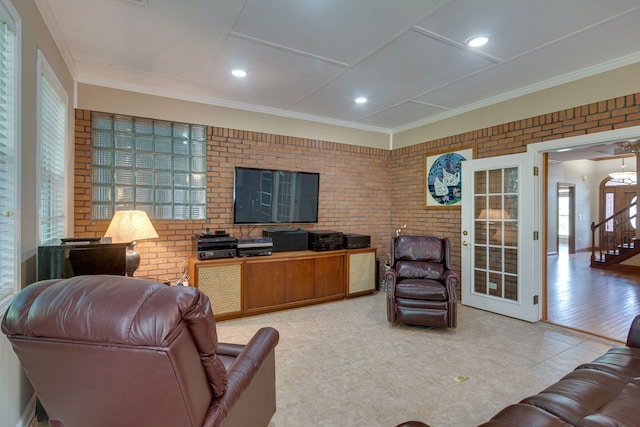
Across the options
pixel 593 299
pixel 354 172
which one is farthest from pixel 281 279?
pixel 593 299

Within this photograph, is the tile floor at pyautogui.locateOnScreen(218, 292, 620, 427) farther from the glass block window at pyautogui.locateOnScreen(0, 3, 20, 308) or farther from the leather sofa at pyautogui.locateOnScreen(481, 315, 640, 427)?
the glass block window at pyautogui.locateOnScreen(0, 3, 20, 308)

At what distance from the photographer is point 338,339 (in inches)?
124

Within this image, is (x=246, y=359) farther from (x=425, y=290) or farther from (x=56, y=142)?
(x=56, y=142)

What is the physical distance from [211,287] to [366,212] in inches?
111

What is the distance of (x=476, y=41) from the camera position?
2.61 meters

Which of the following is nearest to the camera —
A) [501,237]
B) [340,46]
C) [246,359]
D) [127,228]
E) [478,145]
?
[246,359]

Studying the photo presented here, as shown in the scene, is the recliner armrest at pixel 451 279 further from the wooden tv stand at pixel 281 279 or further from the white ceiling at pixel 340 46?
the white ceiling at pixel 340 46

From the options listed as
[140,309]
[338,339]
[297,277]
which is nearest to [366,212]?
[297,277]

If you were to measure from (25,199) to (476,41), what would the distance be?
3.41 metres

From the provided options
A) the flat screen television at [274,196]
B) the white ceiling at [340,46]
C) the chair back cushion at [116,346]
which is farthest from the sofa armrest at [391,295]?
the chair back cushion at [116,346]

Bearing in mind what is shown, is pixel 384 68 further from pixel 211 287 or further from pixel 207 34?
pixel 211 287

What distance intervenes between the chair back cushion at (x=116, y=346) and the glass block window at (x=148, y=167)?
2.89 m

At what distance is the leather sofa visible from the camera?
1.12 meters

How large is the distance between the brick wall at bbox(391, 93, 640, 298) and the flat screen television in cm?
157
